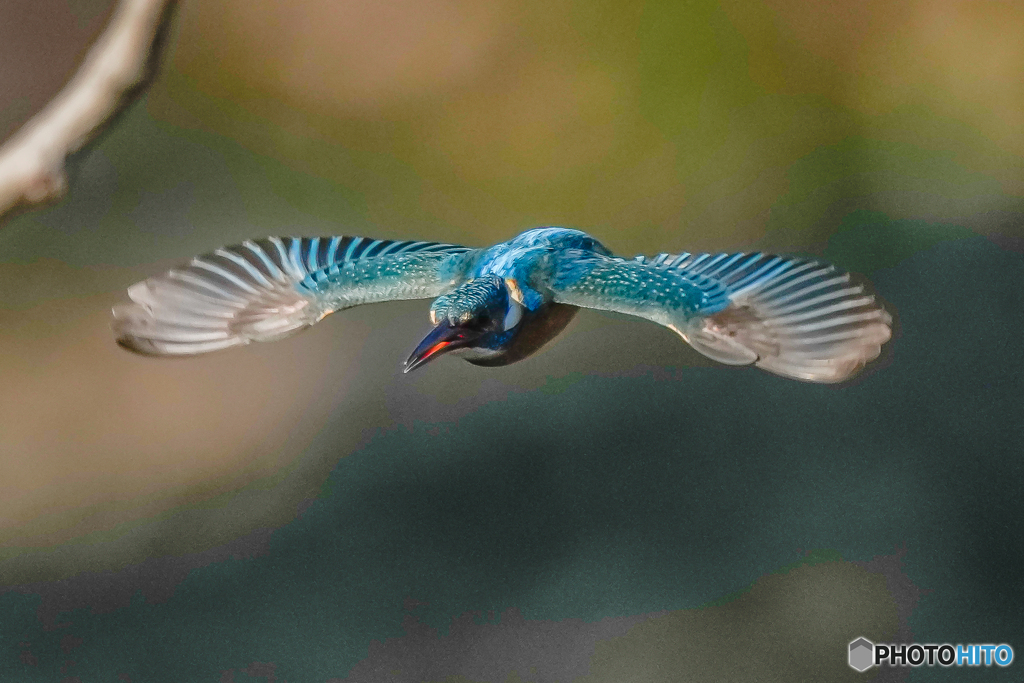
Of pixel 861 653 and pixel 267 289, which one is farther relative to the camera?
pixel 861 653

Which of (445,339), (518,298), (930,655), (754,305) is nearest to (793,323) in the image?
(754,305)

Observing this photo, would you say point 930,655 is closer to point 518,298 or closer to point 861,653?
point 861,653

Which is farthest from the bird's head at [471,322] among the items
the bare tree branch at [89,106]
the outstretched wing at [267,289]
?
the bare tree branch at [89,106]

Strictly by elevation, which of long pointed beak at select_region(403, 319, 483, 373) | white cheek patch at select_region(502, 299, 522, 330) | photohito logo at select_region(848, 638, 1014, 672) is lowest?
long pointed beak at select_region(403, 319, 483, 373)

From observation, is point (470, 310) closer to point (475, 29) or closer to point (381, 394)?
point (381, 394)

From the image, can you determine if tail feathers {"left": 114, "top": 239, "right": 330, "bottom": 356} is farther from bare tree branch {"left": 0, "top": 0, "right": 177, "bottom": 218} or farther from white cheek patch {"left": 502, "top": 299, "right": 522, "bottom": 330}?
bare tree branch {"left": 0, "top": 0, "right": 177, "bottom": 218}

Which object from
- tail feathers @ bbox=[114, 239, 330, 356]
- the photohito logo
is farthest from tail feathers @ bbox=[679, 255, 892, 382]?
the photohito logo
